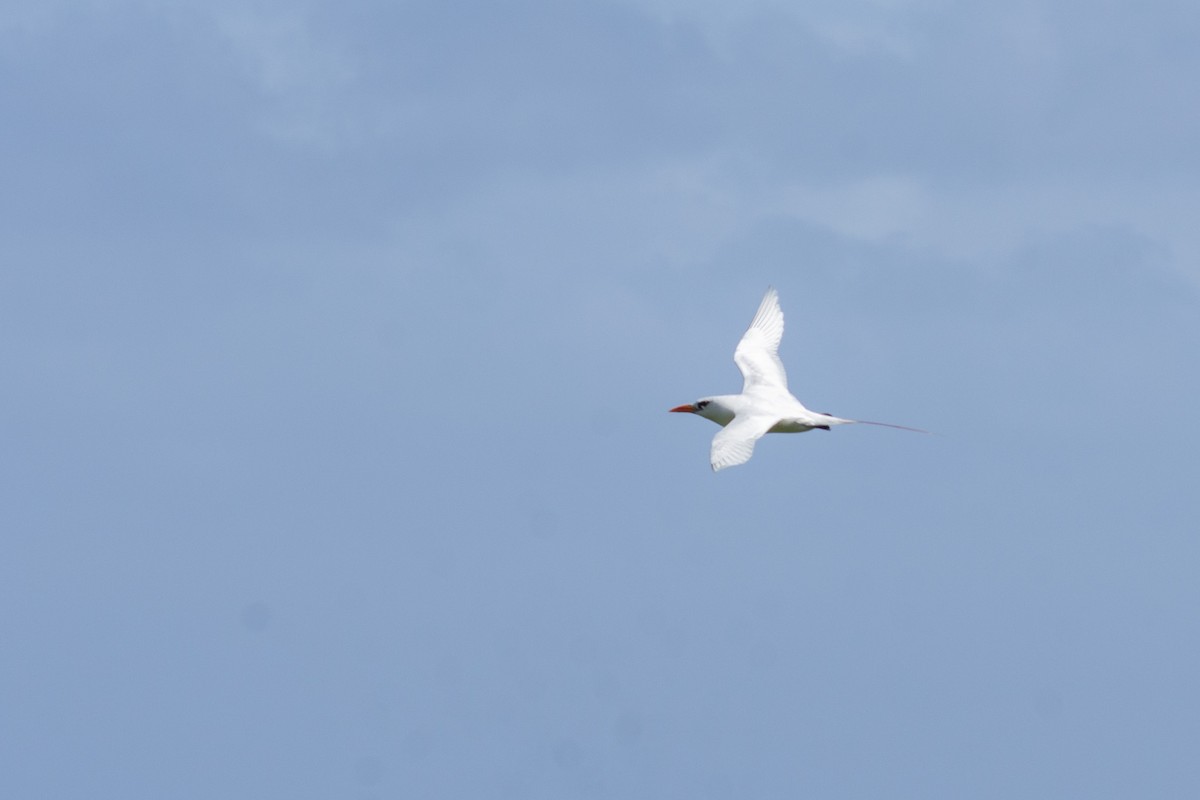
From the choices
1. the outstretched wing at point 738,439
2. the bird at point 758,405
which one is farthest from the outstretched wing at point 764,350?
the outstretched wing at point 738,439

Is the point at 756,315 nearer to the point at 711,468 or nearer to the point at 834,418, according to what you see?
the point at 834,418

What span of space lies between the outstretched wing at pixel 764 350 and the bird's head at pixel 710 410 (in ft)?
3.92

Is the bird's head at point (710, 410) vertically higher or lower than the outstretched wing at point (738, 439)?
higher

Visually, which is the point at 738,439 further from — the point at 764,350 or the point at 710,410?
the point at 764,350

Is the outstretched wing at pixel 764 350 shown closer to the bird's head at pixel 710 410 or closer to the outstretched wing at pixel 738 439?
the bird's head at pixel 710 410

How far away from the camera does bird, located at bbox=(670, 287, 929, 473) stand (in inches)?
1847

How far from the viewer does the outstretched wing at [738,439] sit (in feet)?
149

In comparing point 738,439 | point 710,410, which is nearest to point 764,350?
point 710,410

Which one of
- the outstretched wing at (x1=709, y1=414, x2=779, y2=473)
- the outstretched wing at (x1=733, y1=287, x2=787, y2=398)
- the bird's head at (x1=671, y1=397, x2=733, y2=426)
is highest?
the outstretched wing at (x1=733, y1=287, x2=787, y2=398)

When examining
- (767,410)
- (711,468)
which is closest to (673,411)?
(767,410)

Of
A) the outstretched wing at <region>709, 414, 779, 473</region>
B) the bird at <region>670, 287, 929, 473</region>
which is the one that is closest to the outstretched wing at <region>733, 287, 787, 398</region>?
the bird at <region>670, 287, 929, 473</region>

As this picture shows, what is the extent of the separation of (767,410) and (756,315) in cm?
781

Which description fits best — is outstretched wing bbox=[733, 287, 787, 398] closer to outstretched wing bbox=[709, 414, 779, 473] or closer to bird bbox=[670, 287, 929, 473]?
bird bbox=[670, 287, 929, 473]

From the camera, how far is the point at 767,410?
51.4 meters
